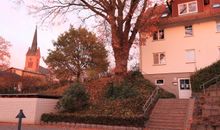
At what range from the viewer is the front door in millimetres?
29138

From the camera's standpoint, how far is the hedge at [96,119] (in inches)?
772

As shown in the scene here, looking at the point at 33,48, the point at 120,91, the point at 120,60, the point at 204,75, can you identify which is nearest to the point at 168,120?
the point at 120,91

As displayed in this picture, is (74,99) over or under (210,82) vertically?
under

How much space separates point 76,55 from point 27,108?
2461 centimetres

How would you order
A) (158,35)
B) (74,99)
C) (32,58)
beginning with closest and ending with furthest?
(74,99)
(158,35)
(32,58)

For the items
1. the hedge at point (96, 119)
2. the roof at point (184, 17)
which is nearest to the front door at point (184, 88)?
the roof at point (184, 17)

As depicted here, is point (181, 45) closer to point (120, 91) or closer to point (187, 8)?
point (187, 8)

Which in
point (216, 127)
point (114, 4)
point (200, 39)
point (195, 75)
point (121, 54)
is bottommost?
point (216, 127)

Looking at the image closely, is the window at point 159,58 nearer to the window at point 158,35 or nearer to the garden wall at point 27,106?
the window at point 158,35

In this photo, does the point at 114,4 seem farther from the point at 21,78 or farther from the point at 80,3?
the point at 21,78

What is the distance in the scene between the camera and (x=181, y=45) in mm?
30656

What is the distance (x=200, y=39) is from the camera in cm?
2955

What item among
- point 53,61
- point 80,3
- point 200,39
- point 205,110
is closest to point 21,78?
point 53,61

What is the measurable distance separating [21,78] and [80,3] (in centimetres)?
3784
